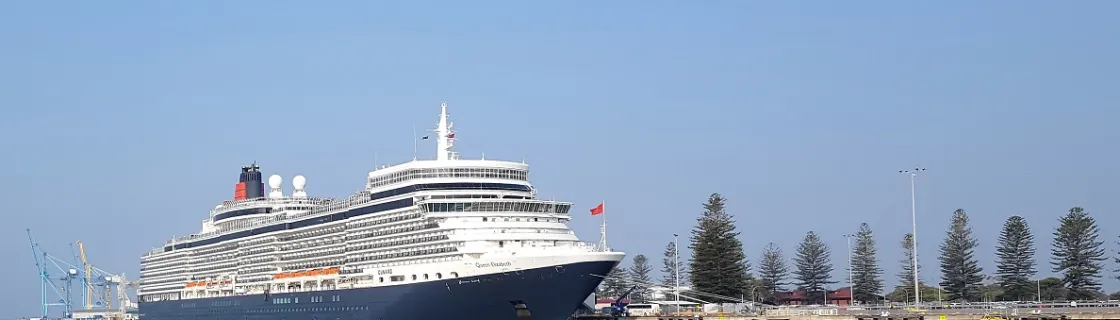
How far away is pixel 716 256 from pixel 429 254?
1697 inches

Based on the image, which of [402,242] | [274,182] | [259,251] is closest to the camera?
[402,242]

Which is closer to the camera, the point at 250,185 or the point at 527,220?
the point at 527,220

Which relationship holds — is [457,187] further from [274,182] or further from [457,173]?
[274,182]

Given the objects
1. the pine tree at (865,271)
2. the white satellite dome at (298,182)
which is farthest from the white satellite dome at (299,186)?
the pine tree at (865,271)

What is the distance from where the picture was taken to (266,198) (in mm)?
119688

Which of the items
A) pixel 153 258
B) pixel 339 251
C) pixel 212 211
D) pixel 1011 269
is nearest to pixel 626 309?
pixel 339 251

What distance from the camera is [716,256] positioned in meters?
118

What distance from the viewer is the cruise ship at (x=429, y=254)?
257 feet

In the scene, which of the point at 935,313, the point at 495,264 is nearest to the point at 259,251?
the point at 495,264

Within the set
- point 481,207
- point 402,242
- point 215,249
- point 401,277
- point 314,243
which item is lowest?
point 401,277

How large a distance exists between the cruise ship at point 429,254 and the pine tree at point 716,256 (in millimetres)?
34109

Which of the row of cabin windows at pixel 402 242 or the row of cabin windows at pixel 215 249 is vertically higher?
the row of cabin windows at pixel 215 249

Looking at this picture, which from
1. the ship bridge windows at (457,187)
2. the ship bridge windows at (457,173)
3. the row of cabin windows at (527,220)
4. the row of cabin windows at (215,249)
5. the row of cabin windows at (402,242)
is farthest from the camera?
the row of cabin windows at (215,249)

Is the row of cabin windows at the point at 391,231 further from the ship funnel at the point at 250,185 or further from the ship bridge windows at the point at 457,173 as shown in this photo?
the ship funnel at the point at 250,185
